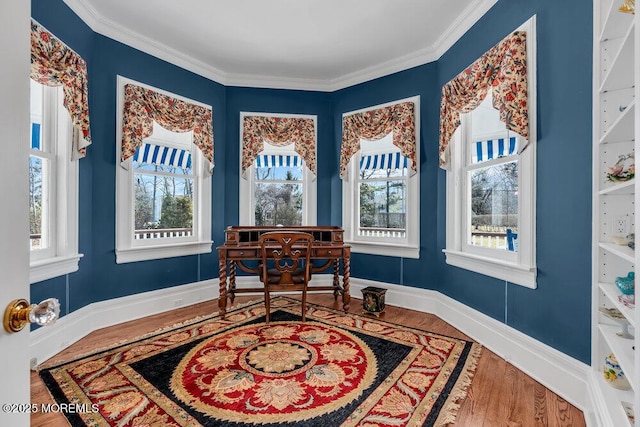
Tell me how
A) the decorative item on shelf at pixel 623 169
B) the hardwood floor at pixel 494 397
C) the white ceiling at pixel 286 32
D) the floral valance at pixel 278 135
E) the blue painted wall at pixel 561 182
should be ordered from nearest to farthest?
the decorative item on shelf at pixel 623 169 < the hardwood floor at pixel 494 397 < the blue painted wall at pixel 561 182 < the white ceiling at pixel 286 32 < the floral valance at pixel 278 135

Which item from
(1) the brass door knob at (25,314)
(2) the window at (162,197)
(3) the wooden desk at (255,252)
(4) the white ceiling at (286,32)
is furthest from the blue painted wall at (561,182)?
(2) the window at (162,197)

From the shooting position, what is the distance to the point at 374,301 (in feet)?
10.7

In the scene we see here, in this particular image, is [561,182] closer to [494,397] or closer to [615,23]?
[615,23]

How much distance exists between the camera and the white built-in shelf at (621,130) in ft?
4.48

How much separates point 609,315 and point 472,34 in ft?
7.78

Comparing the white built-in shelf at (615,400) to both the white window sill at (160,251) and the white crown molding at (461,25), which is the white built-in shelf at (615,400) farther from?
the white window sill at (160,251)

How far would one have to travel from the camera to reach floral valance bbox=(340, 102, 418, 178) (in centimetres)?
344

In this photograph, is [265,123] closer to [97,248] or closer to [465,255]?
[97,248]

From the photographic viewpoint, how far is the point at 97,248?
9.46ft

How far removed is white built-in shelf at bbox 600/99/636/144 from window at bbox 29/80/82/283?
3.53 metres

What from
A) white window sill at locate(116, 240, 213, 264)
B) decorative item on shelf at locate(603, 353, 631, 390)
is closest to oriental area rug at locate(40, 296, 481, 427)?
decorative item on shelf at locate(603, 353, 631, 390)

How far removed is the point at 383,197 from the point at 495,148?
4.74 feet

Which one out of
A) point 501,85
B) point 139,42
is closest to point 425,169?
point 501,85

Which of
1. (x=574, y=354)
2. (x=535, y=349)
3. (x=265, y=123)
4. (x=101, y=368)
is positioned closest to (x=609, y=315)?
(x=574, y=354)
